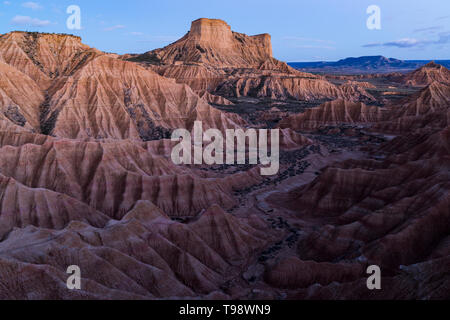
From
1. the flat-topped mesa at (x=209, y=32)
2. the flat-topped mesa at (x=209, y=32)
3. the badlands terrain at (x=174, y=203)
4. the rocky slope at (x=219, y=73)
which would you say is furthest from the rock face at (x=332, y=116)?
the flat-topped mesa at (x=209, y=32)

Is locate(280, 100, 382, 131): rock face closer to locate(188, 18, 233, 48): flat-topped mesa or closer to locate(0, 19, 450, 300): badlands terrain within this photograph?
locate(0, 19, 450, 300): badlands terrain

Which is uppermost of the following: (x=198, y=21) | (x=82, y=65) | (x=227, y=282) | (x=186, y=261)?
(x=198, y=21)

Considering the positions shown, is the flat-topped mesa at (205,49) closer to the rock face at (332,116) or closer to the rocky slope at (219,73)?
the rocky slope at (219,73)

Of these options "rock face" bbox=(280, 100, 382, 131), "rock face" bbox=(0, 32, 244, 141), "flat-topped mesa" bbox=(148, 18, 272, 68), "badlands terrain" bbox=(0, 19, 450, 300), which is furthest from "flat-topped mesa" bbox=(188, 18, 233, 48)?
"badlands terrain" bbox=(0, 19, 450, 300)

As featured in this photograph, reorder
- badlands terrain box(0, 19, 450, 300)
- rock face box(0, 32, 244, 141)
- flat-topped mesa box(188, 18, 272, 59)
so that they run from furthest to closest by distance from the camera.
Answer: flat-topped mesa box(188, 18, 272, 59), rock face box(0, 32, 244, 141), badlands terrain box(0, 19, 450, 300)

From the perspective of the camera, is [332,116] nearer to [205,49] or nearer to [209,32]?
[205,49]

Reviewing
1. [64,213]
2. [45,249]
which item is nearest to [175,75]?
[64,213]

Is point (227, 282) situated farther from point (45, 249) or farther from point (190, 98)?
point (190, 98)

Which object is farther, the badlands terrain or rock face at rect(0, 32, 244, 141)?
rock face at rect(0, 32, 244, 141)
